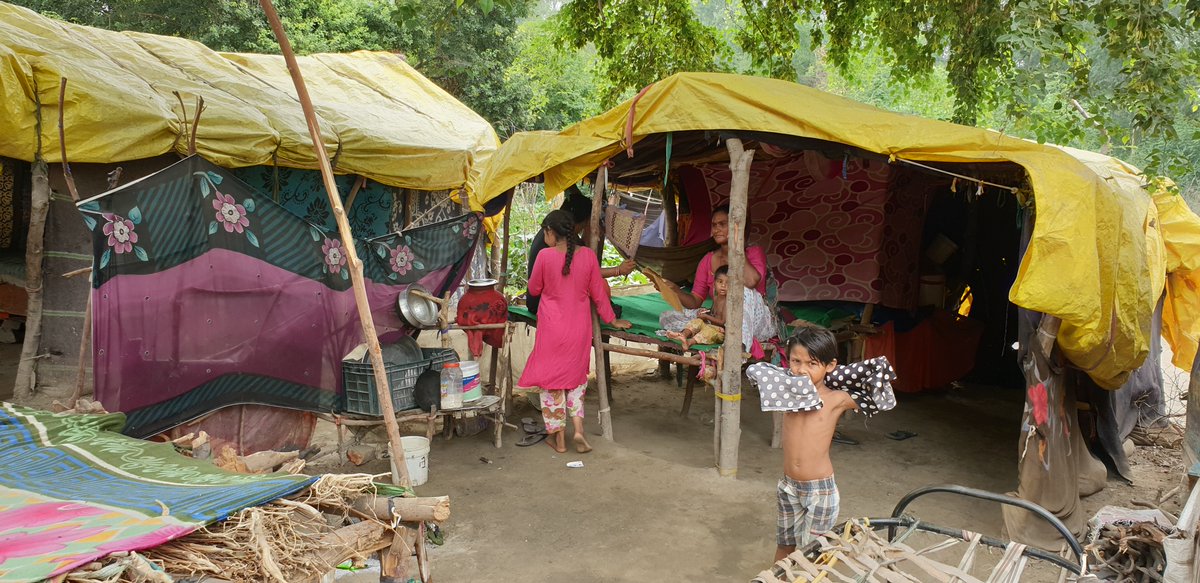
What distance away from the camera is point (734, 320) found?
5344mm

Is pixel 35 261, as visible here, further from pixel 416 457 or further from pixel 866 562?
pixel 866 562

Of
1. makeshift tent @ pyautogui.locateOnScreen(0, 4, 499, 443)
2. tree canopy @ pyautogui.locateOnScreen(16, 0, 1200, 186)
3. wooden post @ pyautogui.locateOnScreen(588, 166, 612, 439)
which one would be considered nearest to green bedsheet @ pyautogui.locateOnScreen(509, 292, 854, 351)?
wooden post @ pyautogui.locateOnScreen(588, 166, 612, 439)

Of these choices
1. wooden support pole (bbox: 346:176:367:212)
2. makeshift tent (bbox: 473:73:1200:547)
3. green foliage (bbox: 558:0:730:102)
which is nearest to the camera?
makeshift tent (bbox: 473:73:1200:547)

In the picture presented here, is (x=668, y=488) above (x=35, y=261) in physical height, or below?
below

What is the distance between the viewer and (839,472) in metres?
5.62

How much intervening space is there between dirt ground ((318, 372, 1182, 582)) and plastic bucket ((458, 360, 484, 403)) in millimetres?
472

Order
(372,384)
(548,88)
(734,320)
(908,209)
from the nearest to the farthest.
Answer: (372,384) → (734,320) → (908,209) → (548,88)

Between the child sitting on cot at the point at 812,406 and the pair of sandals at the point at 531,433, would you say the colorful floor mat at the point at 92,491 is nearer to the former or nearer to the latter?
the child sitting on cot at the point at 812,406

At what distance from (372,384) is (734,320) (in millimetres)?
2429

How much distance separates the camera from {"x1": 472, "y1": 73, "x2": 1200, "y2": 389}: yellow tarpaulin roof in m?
3.91

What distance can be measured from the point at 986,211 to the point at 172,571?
24.8 feet

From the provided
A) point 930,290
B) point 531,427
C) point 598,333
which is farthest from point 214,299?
point 930,290

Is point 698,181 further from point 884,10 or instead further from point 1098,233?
point 1098,233

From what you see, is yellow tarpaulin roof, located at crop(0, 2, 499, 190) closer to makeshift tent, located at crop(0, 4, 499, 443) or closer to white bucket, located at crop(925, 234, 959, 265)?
makeshift tent, located at crop(0, 4, 499, 443)
